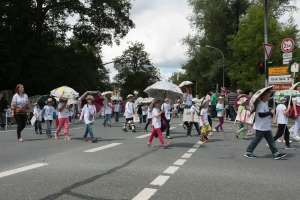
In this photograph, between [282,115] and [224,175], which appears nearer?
[224,175]

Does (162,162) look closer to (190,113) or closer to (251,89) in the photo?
(190,113)

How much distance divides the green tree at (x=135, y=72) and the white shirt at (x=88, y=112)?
7392 centimetres

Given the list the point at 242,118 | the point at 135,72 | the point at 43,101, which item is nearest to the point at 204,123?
the point at 242,118

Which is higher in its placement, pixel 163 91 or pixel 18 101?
pixel 163 91

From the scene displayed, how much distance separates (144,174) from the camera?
664cm

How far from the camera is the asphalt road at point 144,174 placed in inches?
207

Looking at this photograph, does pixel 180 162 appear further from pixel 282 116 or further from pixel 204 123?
pixel 204 123

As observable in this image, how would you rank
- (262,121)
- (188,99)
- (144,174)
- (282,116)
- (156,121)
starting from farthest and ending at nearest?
1. (188,99)
2. (156,121)
3. (282,116)
4. (262,121)
5. (144,174)

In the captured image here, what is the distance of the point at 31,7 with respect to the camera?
3175 cm

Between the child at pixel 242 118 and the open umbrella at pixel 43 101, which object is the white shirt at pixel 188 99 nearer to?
the child at pixel 242 118

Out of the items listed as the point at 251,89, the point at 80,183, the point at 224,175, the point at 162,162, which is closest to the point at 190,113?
the point at 162,162

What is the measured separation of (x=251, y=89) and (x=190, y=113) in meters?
27.8

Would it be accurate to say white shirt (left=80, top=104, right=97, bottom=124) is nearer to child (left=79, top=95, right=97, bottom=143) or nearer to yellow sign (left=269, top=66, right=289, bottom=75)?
child (left=79, top=95, right=97, bottom=143)

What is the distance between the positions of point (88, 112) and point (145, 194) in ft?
24.6
